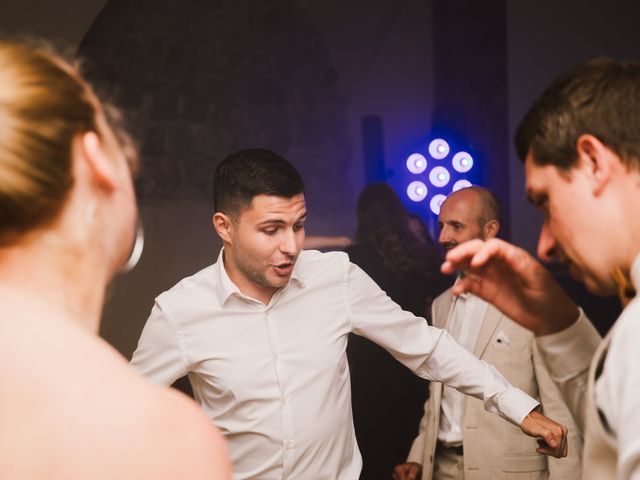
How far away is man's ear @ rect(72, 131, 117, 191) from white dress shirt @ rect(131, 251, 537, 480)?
1437 mm

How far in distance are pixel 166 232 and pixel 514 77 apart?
318 cm

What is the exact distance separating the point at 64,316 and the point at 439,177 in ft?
14.4

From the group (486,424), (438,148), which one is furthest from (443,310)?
(438,148)

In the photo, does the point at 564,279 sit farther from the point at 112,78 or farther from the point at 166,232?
the point at 112,78

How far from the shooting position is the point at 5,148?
807 millimetres

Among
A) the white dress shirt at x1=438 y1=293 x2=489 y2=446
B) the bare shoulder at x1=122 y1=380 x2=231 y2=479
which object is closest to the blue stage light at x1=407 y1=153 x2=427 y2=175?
the white dress shirt at x1=438 y1=293 x2=489 y2=446

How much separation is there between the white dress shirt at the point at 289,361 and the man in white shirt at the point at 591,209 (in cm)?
98

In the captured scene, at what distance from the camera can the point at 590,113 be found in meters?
1.14

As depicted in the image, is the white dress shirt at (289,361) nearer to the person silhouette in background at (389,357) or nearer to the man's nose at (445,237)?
the man's nose at (445,237)

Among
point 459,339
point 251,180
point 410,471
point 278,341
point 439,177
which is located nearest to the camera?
point 278,341

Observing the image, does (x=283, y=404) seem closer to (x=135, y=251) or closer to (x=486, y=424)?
(x=486, y=424)

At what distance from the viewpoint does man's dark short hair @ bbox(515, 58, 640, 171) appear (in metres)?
1.10

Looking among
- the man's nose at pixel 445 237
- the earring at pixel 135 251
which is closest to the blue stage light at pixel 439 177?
the man's nose at pixel 445 237

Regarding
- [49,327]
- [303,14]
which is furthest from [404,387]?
[49,327]
